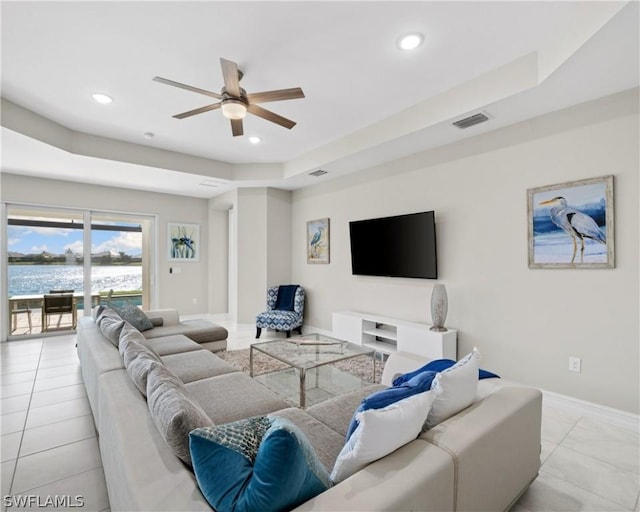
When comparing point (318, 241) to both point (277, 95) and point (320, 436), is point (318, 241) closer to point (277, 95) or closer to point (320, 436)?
point (277, 95)

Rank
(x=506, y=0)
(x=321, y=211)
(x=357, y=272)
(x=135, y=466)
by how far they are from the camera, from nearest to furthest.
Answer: (x=135, y=466)
(x=506, y=0)
(x=357, y=272)
(x=321, y=211)

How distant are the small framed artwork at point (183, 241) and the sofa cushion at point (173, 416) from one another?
5.66 meters

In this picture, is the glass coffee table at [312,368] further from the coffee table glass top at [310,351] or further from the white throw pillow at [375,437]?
the white throw pillow at [375,437]

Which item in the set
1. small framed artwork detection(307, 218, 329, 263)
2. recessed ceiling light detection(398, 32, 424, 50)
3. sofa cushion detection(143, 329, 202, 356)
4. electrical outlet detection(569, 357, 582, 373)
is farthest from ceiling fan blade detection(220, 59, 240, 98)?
electrical outlet detection(569, 357, 582, 373)

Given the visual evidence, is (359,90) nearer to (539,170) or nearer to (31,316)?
(539,170)

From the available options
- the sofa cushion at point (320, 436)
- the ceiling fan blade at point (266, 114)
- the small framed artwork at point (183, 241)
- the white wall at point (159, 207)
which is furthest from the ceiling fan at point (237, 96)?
the small framed artwork at point (183, 241)

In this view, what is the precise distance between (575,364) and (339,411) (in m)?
2.37

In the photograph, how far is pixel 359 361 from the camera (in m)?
4.09

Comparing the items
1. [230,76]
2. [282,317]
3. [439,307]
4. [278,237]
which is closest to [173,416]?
[230,76]

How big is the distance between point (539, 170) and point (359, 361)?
2870mm

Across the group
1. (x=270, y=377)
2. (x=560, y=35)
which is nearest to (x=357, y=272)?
(x=270, y=377)

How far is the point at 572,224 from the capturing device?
2.85 meters

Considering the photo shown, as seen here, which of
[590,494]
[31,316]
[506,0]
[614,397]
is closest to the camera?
[590,494]

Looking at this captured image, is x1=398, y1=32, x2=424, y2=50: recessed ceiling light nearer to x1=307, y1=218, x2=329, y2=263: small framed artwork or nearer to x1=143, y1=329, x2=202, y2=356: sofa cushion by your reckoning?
x1=307, y1=218, x2=329, y2=263: small framed artwork
